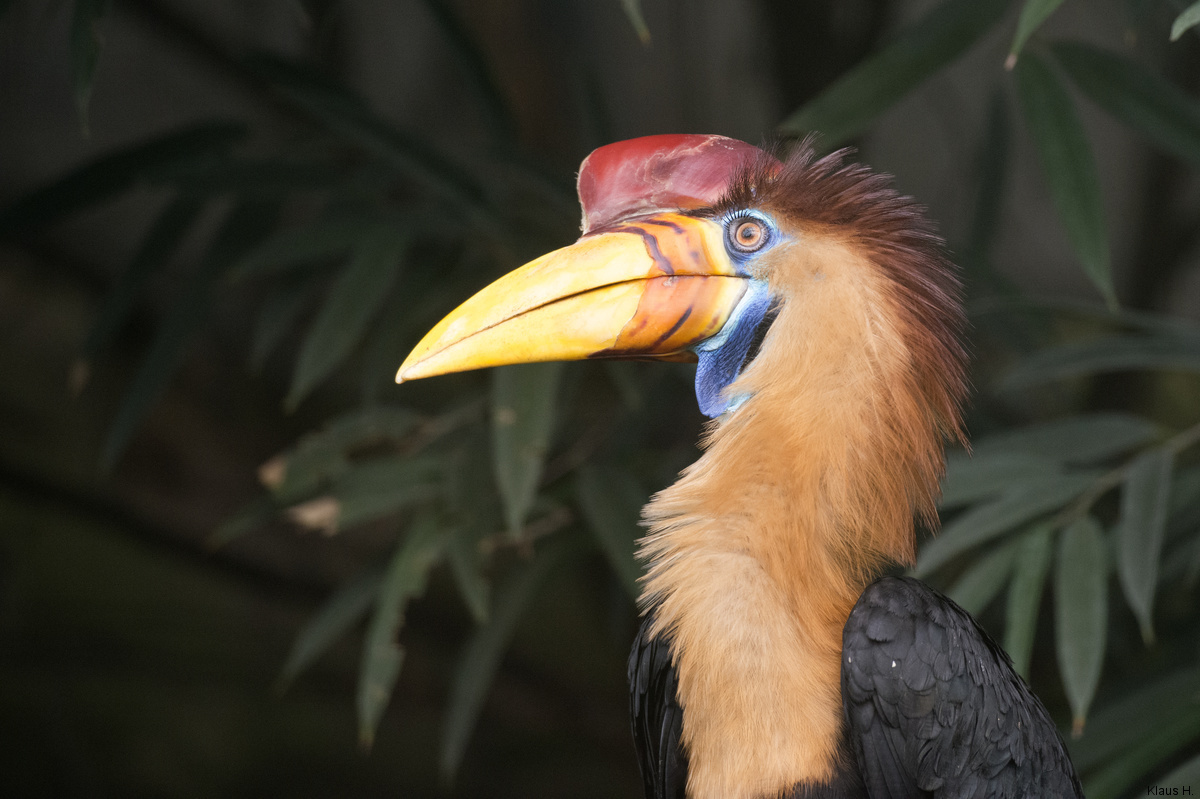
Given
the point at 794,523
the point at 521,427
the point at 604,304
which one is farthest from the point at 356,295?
the point at 794,523

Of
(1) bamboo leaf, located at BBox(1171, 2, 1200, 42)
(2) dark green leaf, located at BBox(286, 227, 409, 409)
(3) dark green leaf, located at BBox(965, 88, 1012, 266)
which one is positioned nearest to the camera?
(1) bamboo leaf, located at BBox(1171, 2, 1200, 42)

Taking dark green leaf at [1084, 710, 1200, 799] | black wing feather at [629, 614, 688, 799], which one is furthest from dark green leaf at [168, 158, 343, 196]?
dark green leaf at [1084, 710, 1200, 799]

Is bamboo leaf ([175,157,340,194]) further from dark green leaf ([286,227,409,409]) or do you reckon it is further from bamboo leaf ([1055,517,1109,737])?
bamboo leaf ([1055,517,1109,737])

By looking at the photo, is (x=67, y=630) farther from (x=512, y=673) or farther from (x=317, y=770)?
(x=512, y=673)

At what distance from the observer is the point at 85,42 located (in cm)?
99

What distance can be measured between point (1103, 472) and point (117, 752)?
91.3 inches

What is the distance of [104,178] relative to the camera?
1431 mm

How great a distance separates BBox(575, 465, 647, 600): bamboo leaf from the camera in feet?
4.49

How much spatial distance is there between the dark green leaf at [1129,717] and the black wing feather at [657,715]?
602mm

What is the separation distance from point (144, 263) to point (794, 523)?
3.96 feet

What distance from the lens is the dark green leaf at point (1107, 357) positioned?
51.7 inches

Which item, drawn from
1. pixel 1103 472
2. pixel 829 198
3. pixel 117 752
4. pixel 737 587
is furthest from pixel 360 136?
pixel 117 752

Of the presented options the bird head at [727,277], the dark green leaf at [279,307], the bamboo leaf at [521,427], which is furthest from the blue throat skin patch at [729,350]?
the dark green leaf at [279,307]

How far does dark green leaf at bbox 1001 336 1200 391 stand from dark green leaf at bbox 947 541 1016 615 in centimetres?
24
